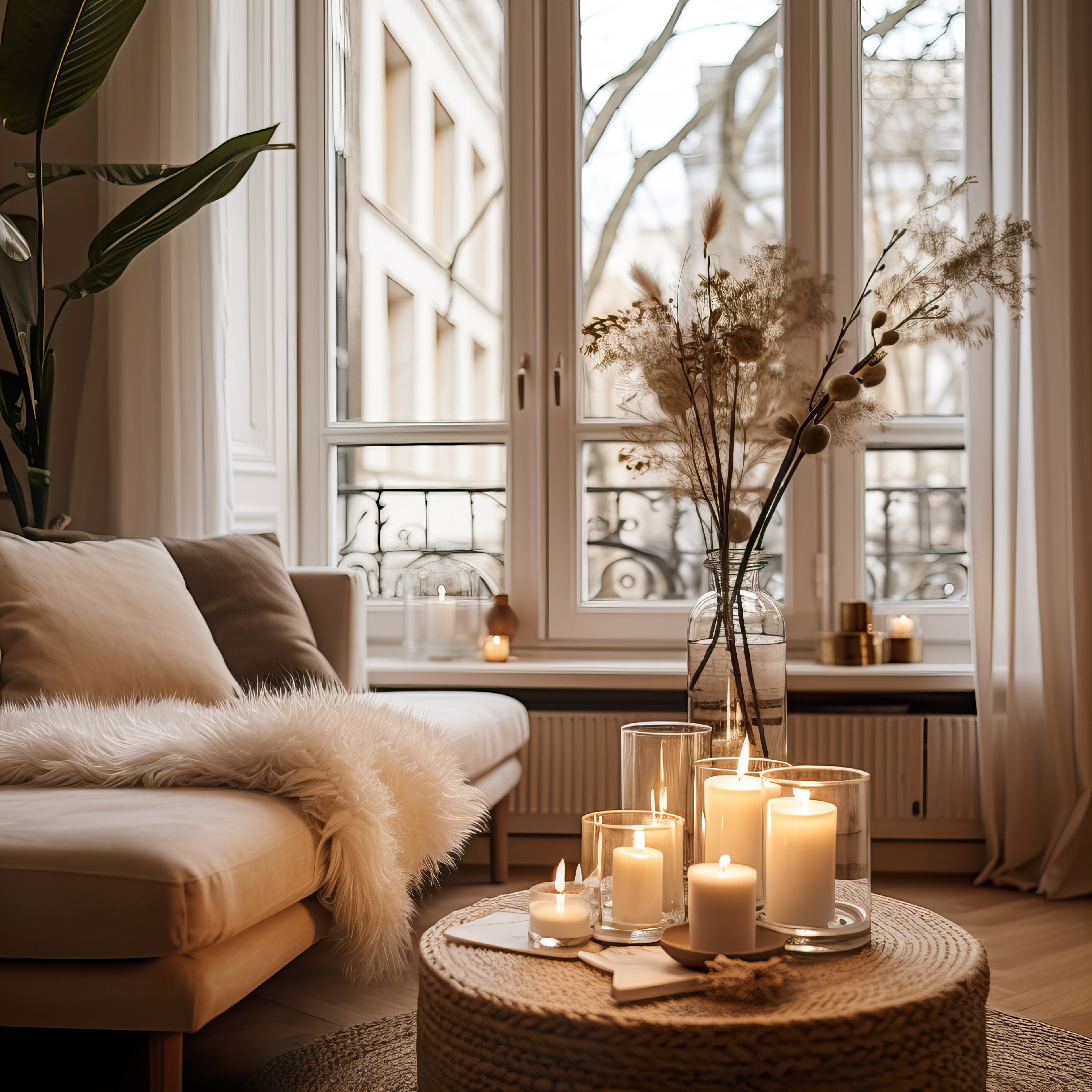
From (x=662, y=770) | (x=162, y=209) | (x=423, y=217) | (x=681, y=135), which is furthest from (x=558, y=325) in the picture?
(x=662, y=770)

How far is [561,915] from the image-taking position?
1145mm

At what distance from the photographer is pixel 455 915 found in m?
1.27

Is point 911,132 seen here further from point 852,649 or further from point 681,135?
point 852,649

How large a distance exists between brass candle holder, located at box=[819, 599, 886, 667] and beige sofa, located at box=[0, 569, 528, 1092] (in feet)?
5.93

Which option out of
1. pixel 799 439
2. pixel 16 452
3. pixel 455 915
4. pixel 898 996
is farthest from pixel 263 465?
pixel 898 996

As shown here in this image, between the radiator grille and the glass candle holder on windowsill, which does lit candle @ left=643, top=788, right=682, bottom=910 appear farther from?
the radiator grille

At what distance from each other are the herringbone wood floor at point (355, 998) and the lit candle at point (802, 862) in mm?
919

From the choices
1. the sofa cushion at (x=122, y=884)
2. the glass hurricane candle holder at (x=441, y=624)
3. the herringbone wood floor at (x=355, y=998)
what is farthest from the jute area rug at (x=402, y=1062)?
the glass hurricane candle holder at (x=441, y=624)

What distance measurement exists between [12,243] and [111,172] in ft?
1.22

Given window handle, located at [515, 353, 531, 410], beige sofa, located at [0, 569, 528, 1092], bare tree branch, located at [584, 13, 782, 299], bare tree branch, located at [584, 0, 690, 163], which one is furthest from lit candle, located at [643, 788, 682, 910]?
bare tree branch, located at [584, 0, 690, 163]

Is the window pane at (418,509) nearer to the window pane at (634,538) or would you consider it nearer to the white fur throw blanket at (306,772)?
the window pane at (634,538)

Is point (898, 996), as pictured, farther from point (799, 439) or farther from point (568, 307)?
point (568, 307)

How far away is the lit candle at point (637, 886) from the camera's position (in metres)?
1.15

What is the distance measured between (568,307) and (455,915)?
2.20 m
